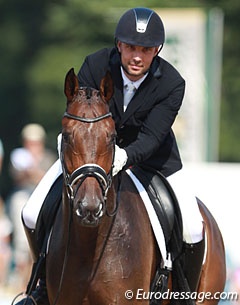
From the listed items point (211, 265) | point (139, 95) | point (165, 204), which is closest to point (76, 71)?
point (211, 265)

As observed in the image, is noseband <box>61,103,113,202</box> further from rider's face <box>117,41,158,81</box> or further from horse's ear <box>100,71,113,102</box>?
rider's face <box>117,41,158,81</box>

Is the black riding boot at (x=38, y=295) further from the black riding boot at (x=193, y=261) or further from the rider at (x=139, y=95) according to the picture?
the black riding boot at (x=193, y=261)

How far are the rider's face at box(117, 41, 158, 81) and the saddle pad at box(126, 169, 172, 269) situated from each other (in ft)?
2.83

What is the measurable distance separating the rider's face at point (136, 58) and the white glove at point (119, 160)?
72cm

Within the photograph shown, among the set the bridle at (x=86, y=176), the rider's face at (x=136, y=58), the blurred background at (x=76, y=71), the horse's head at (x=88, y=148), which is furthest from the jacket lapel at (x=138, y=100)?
the blurred background at (x=76, y=71)

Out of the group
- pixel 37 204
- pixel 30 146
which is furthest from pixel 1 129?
pixel 37 204

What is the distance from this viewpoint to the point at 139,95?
802 centimetres

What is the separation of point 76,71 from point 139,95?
11623mm

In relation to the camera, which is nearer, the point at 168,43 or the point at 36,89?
the point at 168,43

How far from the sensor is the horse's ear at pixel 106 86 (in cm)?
754

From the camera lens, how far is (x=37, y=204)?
328 inches

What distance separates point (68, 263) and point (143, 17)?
77.2 inches

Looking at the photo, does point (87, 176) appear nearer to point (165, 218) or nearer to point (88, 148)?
point (88, 148)

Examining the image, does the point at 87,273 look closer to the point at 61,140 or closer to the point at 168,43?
the point at 61,140
